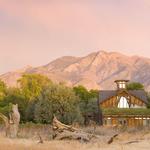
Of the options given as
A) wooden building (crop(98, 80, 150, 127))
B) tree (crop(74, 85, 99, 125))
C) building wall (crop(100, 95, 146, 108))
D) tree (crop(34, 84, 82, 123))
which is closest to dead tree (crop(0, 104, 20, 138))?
tree (crop(34, 84, 82, 123))

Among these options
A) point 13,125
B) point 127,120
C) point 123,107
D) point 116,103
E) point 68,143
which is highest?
point 116,103

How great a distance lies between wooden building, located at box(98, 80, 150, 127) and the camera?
72.9m

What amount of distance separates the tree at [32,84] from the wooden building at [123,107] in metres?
17.4

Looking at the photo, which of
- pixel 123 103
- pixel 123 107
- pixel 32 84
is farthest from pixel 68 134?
pixel 32 84

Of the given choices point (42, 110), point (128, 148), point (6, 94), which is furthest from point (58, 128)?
point (6, 94)

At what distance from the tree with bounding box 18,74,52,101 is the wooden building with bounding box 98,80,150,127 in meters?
17.4

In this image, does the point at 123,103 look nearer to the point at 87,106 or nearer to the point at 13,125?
the point at 87,106

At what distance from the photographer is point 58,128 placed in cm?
3878

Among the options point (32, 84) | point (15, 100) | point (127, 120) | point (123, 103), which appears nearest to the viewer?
point (127, 120)

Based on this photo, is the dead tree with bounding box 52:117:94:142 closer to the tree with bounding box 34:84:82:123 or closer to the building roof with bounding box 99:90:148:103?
the tree with bounding box 34:84:82:123

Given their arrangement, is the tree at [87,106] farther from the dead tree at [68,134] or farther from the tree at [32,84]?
the dead tree at [68,134]

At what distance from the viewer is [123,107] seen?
79.9 m

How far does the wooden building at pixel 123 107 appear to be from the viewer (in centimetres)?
7288

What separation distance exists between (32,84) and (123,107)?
2629 centimetres
